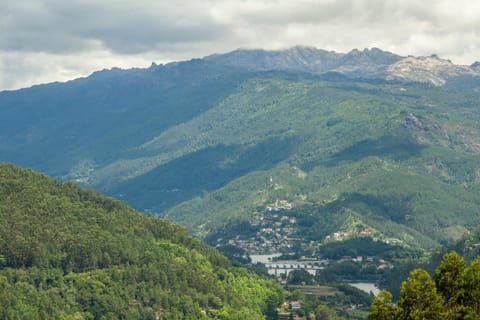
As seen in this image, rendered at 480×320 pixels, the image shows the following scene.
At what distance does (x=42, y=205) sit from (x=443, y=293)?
123 metres

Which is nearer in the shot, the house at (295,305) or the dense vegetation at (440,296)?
the dense vegetation at (440,296)

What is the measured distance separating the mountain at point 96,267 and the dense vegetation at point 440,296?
78857 mm

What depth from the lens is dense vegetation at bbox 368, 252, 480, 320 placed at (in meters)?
64.0

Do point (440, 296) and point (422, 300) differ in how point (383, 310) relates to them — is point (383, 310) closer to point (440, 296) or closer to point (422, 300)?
point (422, 300)

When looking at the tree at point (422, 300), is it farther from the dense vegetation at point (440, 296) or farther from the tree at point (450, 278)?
the tree at point (450, 278)

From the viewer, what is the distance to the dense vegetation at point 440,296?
63969 mm

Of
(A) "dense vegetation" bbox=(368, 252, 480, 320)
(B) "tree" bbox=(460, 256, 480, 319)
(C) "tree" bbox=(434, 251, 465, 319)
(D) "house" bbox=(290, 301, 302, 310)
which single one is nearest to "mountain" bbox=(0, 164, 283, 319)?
(D) "house" bbox=(290, 301, 302, 310)

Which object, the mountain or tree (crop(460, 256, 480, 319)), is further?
the mountain

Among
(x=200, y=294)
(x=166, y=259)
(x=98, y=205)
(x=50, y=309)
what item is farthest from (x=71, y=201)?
(x=50, y=309)

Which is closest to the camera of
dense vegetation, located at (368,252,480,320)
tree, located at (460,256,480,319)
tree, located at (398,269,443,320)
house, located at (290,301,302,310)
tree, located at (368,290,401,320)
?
tree, located at (398,269,443,320)

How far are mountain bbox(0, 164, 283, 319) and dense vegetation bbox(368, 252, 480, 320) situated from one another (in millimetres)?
78857

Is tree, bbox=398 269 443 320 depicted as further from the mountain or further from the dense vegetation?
the mountain

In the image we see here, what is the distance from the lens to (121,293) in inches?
6137

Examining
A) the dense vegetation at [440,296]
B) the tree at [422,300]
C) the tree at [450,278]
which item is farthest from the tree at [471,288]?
the tree at [422,300]
